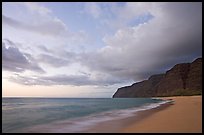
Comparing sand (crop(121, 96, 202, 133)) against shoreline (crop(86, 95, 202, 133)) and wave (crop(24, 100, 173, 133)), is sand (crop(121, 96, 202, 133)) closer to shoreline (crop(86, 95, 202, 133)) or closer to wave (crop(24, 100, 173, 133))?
shoreline (crop(86, 95, 202, 133))

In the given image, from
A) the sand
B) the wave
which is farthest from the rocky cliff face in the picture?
the sand

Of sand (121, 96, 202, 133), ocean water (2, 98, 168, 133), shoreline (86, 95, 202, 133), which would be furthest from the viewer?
ocean water (2, 98, 168, 133)

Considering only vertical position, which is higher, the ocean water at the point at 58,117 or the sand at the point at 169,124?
the sand at the point at 169,124

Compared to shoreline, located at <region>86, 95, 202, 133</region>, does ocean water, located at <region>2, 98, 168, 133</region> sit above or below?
below

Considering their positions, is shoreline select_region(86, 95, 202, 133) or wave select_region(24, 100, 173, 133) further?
wave select_region(24, 100, 173, 133)

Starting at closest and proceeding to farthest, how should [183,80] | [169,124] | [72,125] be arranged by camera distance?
[169,124]
[72,125]
[183,80]

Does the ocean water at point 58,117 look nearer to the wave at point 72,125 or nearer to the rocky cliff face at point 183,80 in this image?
the wave at point 72,125

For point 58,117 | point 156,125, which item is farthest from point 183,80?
point 156,125

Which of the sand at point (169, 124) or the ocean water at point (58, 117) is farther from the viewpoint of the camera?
the ocean water at point (58, 117)

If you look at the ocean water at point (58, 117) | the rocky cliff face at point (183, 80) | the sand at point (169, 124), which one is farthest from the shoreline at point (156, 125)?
the rocky cliff face at point (183, 80)

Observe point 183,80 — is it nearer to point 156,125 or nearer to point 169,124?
point 169,124

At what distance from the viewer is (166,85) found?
113938 mm

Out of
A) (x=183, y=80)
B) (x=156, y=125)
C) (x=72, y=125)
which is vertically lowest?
(x=72, y=125)

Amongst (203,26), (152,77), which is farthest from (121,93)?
(203,26)
